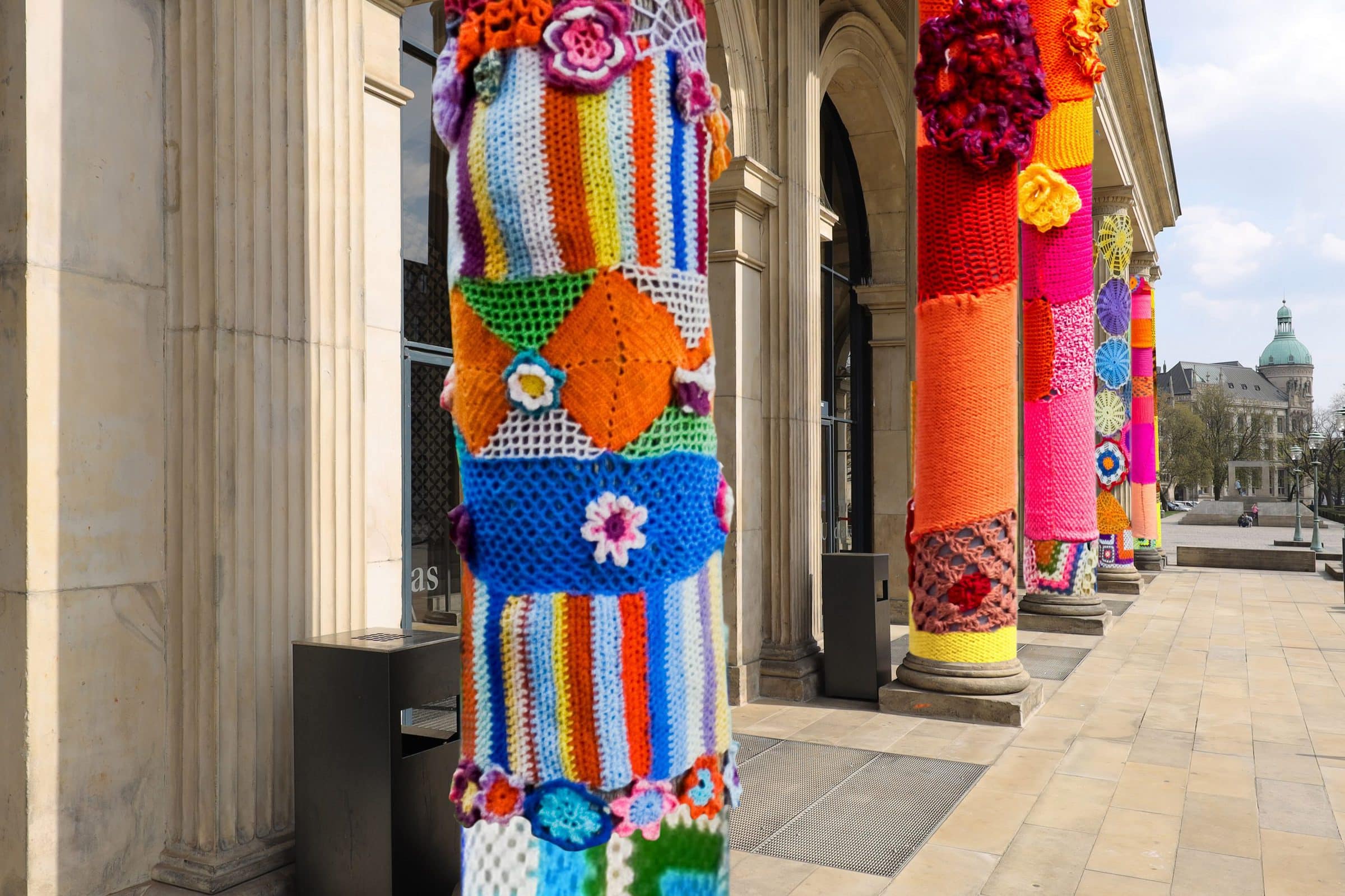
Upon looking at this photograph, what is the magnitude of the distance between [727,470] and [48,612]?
540 cm

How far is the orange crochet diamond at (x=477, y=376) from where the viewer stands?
2.14m

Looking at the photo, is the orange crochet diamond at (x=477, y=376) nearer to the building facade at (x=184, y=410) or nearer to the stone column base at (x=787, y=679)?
the building facade at (x=184, y=410)

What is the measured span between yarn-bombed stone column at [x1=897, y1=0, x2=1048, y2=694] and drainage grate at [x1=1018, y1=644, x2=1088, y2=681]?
76.9 inches

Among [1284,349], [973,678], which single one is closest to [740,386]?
[973,678]

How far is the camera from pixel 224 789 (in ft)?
12.4

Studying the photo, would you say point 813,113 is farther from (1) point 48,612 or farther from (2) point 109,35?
(1) point 48,612

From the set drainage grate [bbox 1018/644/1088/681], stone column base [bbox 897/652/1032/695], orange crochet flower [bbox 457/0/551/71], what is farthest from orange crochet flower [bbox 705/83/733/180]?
drainage grate [bbox 1018/644/1088/681]

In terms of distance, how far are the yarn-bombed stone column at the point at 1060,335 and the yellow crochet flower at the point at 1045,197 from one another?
0.01 m

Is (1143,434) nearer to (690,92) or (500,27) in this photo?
(690,92)

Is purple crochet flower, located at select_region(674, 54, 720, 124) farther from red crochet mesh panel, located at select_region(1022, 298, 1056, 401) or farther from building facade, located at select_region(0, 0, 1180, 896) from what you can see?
red crochet mesh panel, located at select_region(1022, 298, 1056, 401)

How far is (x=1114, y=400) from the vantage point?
17172mm

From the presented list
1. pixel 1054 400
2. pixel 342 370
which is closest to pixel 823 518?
pixel 1054 400

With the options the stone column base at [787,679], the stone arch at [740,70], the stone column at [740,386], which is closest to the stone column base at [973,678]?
the stone column base at [787,679]

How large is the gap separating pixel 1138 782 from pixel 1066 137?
27.4 ft
